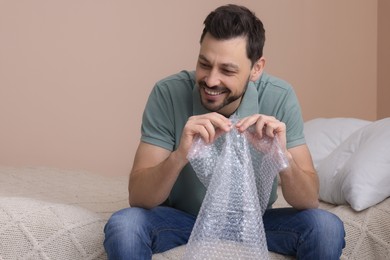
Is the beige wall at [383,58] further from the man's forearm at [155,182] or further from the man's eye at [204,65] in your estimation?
the man's forearm at [155,182]

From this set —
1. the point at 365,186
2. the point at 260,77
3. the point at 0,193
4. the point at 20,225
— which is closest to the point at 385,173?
the point at 365,186

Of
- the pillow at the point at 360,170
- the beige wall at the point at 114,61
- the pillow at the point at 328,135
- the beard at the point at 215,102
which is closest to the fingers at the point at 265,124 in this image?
the beard at the point at 215,102

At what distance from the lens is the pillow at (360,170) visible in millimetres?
1896

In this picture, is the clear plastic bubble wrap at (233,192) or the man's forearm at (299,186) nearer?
the clear plastic bubble wrap at (233,192)

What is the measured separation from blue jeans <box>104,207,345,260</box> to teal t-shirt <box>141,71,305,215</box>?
7 cm

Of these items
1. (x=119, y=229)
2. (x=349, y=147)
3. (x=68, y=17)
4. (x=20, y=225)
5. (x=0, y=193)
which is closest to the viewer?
(x=119, y=229)

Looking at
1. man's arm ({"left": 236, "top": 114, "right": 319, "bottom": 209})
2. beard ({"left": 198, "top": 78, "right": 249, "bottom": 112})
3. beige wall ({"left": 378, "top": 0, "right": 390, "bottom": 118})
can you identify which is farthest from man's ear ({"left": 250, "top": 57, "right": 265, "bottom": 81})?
beige wall ({"left": 378, "top": 0, "right": 390, "bottom": 118})

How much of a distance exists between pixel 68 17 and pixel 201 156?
5.71 ft

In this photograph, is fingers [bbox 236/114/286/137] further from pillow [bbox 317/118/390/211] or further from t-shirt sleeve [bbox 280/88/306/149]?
pillow [bbox 317/118/390/211]

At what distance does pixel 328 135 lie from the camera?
2.56 meters

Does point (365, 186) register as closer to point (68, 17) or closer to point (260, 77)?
point (260, 77)

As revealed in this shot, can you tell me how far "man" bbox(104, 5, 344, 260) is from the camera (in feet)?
5.07

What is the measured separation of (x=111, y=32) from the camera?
10.3 feet

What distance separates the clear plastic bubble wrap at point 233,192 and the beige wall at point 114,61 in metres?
1.62
